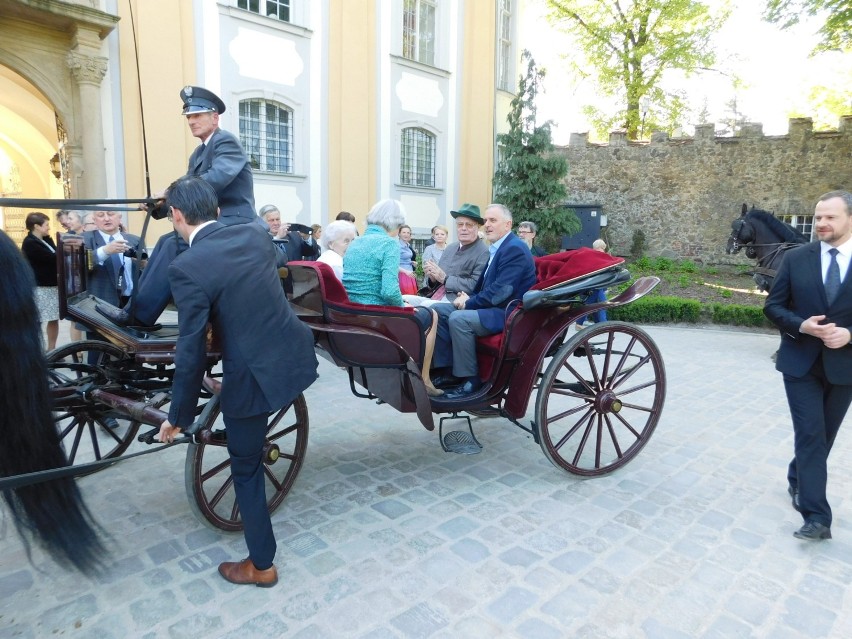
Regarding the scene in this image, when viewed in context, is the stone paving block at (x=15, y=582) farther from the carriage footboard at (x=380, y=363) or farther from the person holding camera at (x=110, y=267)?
the person holding camera at (x=110, y=267)

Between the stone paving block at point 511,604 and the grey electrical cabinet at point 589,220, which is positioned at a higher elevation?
the grey electrical cabinet at point 589,220

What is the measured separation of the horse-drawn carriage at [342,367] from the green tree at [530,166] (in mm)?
12033

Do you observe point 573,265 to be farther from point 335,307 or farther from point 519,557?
point 519,557

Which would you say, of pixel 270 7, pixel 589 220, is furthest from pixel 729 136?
pixel 270 7

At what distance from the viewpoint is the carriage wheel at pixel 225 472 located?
9.52 feet

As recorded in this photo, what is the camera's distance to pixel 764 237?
9.10 m

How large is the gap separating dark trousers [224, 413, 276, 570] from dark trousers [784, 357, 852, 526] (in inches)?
116

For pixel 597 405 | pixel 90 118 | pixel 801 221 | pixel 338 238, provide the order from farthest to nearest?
1. pixel 801 221
2. pixel 90 118
3. pixel 338 238
4. pixel 597 405

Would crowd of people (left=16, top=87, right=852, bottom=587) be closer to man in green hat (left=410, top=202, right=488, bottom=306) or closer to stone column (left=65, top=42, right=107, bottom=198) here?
man in green hat (left=410, top=202, right=488, bottom=306)

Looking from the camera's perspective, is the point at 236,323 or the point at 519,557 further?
the point at 519,557

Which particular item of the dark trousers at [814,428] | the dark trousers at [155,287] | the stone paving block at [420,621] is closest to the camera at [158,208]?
the dark trousers at [155,287]

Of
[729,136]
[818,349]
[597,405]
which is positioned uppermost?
[729,136]

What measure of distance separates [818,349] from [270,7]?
11984 millimetres

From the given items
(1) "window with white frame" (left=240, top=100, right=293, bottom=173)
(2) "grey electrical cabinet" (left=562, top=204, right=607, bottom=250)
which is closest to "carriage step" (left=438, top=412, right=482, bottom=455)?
(1) "window with white frame" (left=240, top=100, right=293, bottom=173)
